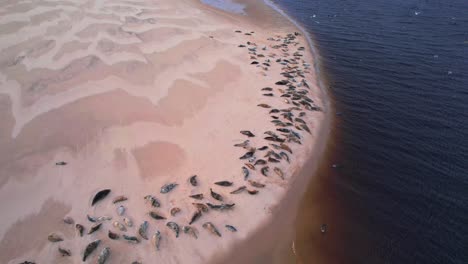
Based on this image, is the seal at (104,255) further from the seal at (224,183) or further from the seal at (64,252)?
the seal at (224,183)

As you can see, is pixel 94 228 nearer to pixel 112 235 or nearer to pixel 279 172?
pixel 112 235

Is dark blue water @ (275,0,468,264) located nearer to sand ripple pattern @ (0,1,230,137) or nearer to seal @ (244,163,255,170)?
seal @ (244,163,255,170)

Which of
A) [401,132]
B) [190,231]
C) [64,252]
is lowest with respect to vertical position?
[64,252]

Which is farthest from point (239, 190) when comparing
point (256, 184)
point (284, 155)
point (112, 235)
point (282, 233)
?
point (112, 235)

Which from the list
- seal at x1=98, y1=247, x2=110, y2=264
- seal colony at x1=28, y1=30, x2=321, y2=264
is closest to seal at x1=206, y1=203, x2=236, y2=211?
seal colony at x1=28, y1=30, x2=321, y2=264

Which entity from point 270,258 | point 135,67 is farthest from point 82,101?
point 270,258

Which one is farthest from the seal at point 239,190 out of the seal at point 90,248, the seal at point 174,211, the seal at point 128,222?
the seal at point 90,248
